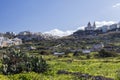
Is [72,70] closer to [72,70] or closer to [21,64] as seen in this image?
[72,70]

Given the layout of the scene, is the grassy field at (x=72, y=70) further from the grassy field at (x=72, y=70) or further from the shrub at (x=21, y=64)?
the shrub at (x=21, y=64)

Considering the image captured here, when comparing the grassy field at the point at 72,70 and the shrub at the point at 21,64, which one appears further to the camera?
the shrub at the point at 21,64

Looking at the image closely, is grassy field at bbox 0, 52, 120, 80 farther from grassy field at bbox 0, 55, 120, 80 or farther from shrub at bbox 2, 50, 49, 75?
shrub at bbox 2, 50, 49, 75

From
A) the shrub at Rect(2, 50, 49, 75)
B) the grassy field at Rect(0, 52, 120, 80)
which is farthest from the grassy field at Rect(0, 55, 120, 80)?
the shrub at Rect(2, 50, 49, 75)

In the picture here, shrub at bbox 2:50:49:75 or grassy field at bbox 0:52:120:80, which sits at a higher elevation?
shrub at bbox 2:50:49:75

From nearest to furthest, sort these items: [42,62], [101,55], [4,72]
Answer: [4,72] < [42,62] < [101,55]

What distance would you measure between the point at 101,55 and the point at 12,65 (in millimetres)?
38104

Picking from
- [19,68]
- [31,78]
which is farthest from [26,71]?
[31,78]

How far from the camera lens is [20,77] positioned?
1923cm

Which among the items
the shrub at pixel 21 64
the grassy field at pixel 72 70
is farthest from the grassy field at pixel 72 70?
the shrub at pixel 21 64

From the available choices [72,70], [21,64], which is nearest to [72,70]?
[72,70]

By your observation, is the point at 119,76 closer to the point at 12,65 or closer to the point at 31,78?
the point at 31,78

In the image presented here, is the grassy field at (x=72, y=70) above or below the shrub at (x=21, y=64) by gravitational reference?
below

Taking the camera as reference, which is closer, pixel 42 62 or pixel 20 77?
pixel 20 77
